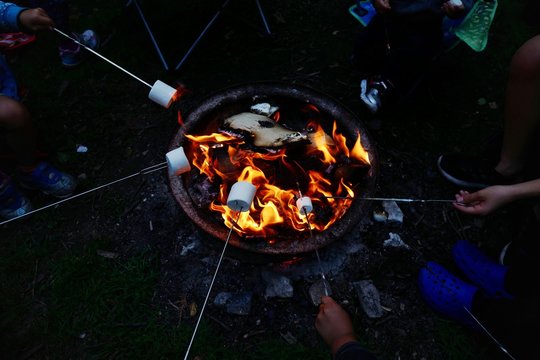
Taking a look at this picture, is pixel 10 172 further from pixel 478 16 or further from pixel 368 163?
pixel 478 16

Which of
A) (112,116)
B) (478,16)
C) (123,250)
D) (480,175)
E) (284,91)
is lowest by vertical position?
(123,250)

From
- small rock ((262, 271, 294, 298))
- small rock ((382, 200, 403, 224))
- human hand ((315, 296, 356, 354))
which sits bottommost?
small rock ((262, 271, 294, 298))

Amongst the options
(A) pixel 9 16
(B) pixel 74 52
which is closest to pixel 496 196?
(A) pixel 9 16

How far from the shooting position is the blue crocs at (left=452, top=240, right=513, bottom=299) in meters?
2.72

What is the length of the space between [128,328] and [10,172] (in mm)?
1945

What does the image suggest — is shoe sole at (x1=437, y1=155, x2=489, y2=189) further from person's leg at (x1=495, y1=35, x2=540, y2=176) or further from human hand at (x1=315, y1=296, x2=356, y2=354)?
human hand at (x1=315, y1=296, x2=356, y2=354)

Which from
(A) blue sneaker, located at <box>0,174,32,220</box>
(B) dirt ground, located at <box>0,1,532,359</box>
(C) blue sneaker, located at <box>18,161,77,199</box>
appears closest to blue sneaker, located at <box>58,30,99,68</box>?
(B) dirt ground, located at <box>0,1,532,359</box>

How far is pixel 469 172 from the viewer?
10.5ft

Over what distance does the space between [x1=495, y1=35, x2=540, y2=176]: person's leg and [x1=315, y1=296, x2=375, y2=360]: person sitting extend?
2035mm

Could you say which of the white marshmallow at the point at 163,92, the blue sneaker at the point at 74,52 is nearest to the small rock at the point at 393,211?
the white marshmallow at the point at 163,92

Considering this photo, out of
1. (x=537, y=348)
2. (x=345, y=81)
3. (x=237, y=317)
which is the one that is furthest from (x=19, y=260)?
(x=537, y=348)

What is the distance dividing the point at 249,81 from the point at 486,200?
7.26ft

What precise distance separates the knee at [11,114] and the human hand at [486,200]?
3451 millimetres

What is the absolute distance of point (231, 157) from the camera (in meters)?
2.80
